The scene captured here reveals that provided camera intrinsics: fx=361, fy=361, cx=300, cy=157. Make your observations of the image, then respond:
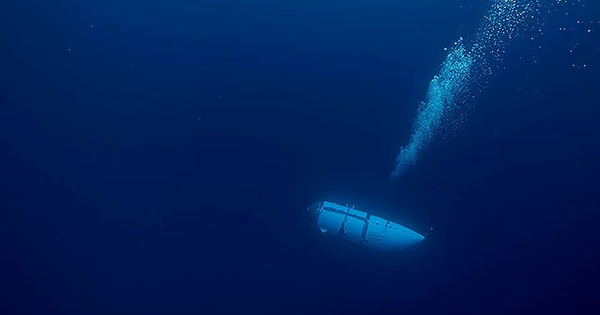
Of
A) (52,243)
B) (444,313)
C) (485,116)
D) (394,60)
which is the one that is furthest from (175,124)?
(444,313)

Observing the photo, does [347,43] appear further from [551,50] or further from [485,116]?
[551,50]

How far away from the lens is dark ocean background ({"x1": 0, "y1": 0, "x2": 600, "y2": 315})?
1087cm

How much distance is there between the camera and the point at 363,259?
38.4 feet

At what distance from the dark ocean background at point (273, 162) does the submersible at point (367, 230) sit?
54 centimetres

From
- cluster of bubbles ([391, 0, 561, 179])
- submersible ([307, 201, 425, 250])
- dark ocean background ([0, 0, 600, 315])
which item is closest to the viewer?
submersible ([307, 201, 425, 250])

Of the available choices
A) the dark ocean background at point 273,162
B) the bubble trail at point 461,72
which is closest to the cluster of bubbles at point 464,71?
the bubble trail at point 461,72

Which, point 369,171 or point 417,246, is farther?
point 369,171

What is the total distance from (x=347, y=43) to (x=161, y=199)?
791 cm

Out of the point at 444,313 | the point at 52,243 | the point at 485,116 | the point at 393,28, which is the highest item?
the point at 393,28

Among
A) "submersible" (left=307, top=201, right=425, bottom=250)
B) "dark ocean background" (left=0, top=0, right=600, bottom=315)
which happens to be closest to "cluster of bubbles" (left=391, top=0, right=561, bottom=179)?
"dark ocean background" (left=0, top=0, right=600, bottom=315)

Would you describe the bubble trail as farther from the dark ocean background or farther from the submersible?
the submersible

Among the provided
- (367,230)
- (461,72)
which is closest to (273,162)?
(367,230)

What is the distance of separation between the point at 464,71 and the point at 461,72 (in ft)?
0.29

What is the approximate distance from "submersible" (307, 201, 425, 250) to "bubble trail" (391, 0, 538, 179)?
2.02 metres
